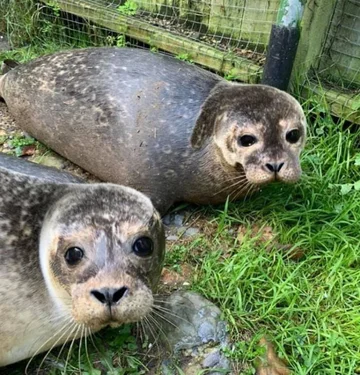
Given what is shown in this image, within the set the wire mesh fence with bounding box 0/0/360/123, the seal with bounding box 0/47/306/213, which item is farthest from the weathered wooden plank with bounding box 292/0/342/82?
the seal with bounding box 0/47/306/213

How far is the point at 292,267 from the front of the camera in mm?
3582

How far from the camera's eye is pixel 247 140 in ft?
12.4

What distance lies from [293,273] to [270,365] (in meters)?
0.65

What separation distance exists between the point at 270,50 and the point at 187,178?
117 cm

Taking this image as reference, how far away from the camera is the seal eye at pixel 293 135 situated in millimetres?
3763

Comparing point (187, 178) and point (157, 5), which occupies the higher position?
point (157, 5)

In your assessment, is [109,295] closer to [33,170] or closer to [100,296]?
[100,296]

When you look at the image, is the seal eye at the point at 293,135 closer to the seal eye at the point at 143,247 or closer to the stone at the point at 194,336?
the stone at the point at 194,336

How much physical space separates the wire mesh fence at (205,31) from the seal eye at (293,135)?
82cm

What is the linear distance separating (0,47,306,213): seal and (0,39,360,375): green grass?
34 centimetres

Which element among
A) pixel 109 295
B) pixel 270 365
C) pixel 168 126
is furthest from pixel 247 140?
pixel 109 295

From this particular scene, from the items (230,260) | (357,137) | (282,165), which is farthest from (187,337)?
(357,137)

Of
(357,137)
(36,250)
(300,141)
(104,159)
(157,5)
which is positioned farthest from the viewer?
(157,5)

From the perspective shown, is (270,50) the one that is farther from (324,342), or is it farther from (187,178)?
(324,342)
